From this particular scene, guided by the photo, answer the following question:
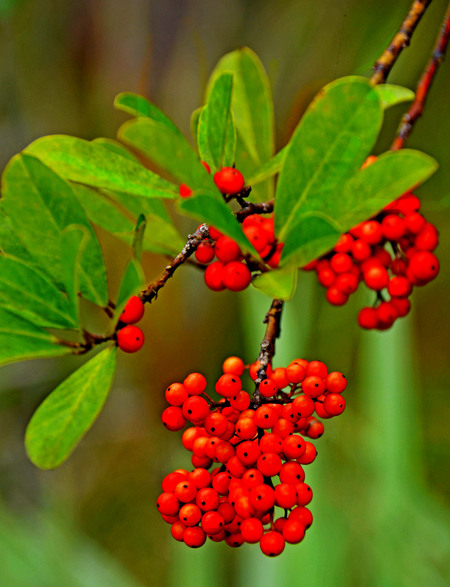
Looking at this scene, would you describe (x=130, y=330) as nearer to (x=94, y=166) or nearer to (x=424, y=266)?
(x=94, y=166)

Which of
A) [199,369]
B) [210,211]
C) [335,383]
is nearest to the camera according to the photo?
[210,211]

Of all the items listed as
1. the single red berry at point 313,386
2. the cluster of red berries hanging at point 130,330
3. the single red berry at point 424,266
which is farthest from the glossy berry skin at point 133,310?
the single red berry at point 424,266

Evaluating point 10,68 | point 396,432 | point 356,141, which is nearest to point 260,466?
point 356,141

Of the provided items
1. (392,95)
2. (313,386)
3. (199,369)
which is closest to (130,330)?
(313,386)

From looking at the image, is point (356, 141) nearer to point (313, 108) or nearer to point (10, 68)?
point (313, 108)

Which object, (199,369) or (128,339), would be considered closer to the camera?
(128,339)

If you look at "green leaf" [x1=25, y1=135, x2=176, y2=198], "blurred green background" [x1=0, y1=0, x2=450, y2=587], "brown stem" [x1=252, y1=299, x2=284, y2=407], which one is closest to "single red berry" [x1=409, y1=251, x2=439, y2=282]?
"brown stem" [x1=252, y1=299, x2=284, y2=407]

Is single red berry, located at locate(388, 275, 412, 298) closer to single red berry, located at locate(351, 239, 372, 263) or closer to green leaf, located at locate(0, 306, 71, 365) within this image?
single red berry, located at locate(351, 239, 372, 263)
